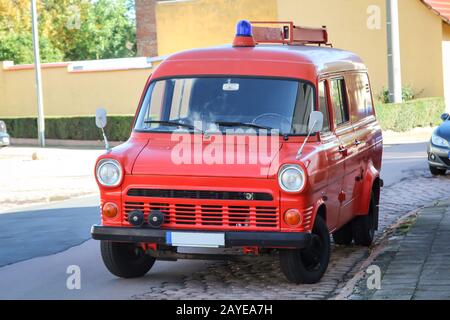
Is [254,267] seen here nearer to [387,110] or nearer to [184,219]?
[184,219]

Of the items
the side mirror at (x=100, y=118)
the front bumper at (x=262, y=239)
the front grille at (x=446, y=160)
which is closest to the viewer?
the front bumper at (x=262, y=239)

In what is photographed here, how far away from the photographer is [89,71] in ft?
130

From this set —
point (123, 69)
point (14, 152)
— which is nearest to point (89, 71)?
point (123, 69)

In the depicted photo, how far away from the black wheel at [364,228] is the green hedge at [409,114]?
1872 centimetres

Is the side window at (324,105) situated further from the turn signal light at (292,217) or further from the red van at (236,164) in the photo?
the turn signal light at (292,217)

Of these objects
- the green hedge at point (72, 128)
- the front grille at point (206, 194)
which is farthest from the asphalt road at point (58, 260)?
the green hedge at point (72, 128)

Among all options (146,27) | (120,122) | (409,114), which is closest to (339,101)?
(409,114)

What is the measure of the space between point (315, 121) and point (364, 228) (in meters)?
2.56

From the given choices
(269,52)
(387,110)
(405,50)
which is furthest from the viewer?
(405,50)

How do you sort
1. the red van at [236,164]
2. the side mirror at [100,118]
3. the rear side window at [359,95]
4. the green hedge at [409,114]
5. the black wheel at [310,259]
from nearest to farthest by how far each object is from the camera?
the red van at [236,164] < the black wheel at [310,259] < the side mirror at [100,118] < the rear side window at [359,95] < the green hedge at [409,114]

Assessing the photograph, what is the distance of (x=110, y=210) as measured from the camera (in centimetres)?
867

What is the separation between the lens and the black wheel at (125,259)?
29.5 feet

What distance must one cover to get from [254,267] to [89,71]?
30.6 meters

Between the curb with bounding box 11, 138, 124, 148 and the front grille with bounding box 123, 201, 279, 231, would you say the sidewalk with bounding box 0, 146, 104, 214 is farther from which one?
the front grille with bounding box 123, 201, 279, 231
